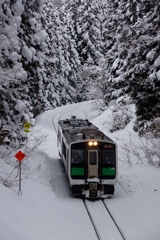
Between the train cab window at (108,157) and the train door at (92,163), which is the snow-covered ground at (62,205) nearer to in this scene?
the train door at (92,163)

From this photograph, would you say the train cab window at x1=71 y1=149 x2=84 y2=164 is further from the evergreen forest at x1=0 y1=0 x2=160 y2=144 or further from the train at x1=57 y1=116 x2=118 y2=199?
the evergreen forest at x1=0 y1=0 x2=160 y2=144

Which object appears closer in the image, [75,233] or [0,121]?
[75,233]

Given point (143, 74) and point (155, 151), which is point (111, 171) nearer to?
point (155, 151)

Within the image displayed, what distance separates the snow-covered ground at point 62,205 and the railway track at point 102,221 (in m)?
0.20

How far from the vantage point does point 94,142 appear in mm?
14547

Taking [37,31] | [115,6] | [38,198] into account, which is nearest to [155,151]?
[38,198]

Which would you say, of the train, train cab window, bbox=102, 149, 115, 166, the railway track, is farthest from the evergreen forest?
the railway track

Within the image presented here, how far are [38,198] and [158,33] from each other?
28.4 ft

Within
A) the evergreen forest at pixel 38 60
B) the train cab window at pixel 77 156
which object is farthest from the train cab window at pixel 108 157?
the evergreen forest at pixel 38 60

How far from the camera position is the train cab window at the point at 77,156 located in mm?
14555

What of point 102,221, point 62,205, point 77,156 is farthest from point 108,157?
point 102,221

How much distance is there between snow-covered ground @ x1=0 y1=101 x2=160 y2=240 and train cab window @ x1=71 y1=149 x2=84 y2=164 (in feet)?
5.30

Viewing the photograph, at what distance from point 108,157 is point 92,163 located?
0.69 meters

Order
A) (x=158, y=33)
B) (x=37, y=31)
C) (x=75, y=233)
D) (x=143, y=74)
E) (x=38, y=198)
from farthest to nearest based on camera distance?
1. (x=37, y=31)
2. (x=143, y=74)
3. (x=158, y=33)
4. (x=38, y=198)
5. (x=75, y=233)
